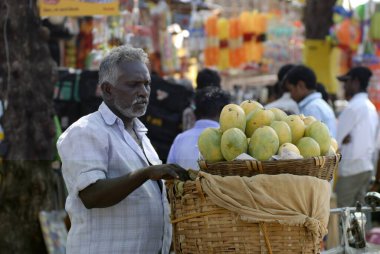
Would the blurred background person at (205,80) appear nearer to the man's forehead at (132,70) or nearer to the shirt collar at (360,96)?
the shirt collar at (360,96)

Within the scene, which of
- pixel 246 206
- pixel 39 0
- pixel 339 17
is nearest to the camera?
pixel 246 206

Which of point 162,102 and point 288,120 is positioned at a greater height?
point 288,120

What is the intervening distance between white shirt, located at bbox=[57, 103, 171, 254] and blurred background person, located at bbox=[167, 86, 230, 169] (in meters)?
1.81

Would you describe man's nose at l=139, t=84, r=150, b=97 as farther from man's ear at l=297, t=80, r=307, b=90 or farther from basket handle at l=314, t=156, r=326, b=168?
man's ear at l=297, t=80, r=307, b=90

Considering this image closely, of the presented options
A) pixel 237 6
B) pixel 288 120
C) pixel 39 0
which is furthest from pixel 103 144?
pixel 237 6

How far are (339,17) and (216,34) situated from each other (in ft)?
7.03

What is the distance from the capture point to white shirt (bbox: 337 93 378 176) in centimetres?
759

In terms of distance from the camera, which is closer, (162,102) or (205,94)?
(205,94)

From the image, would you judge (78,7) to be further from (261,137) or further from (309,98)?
(261,137)

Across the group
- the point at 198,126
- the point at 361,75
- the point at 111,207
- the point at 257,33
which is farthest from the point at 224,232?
the point at 257,33

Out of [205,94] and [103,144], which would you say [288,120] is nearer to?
[103,144]

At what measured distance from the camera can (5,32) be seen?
634 cm

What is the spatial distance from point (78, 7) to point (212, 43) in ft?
22.9

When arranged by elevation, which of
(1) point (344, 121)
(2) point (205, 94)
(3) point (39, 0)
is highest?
(3) point (39, 0)
